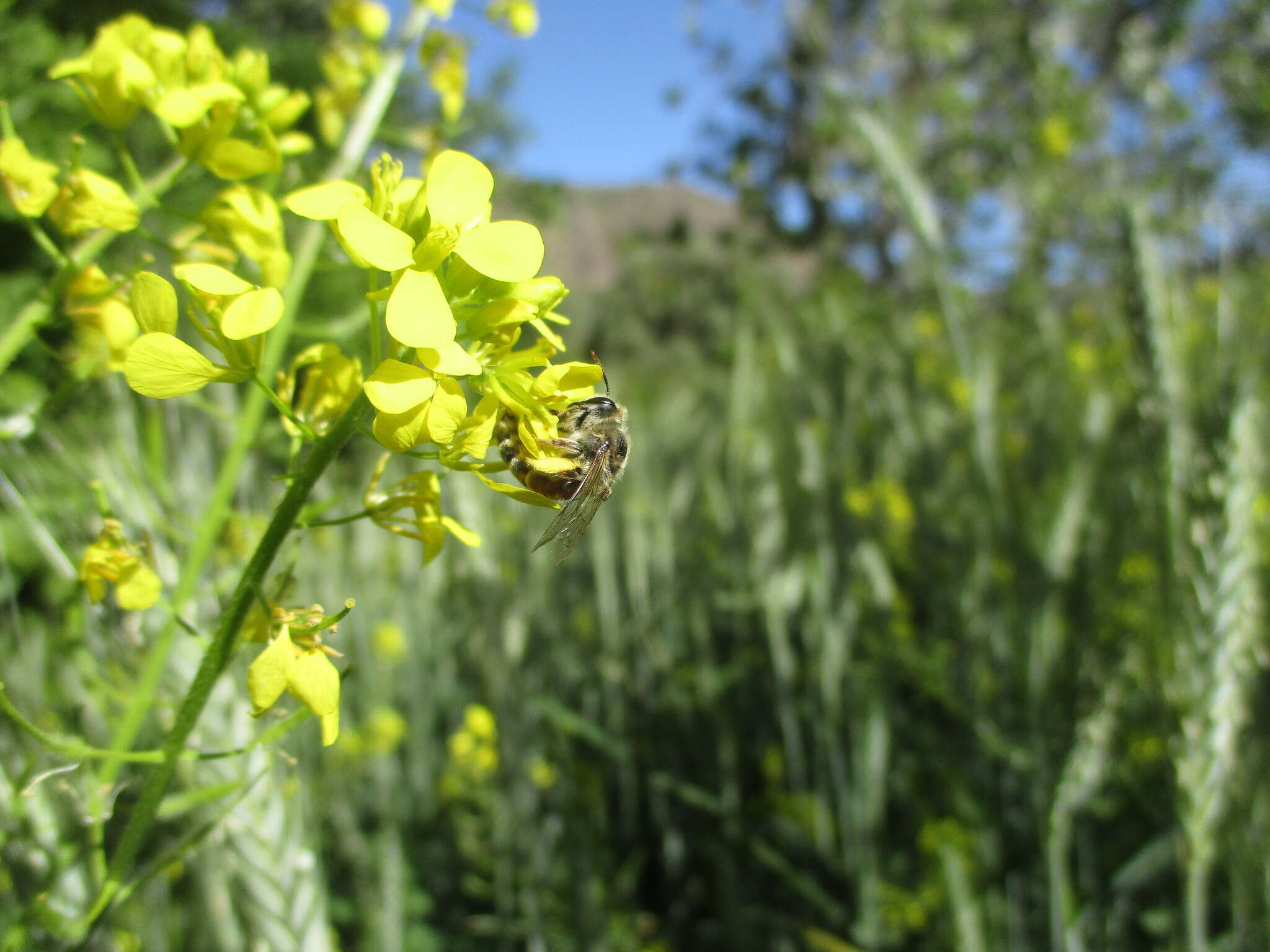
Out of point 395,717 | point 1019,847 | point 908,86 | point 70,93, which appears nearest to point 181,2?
point 70,93

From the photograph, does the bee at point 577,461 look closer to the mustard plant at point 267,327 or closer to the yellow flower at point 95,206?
the mustard plant at point 267,327

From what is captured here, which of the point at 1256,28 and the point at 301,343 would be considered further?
the point at 1256,28

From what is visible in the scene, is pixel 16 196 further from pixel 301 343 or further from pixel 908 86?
pixel 908 86

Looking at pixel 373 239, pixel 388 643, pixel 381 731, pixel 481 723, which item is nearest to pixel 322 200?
pixel 373 239

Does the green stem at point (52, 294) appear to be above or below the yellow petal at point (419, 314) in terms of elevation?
above

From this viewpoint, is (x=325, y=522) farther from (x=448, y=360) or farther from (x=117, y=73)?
(x=117, y=73)

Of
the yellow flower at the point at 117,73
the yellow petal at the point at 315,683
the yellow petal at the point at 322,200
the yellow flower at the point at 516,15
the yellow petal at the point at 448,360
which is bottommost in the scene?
the yellow petal at the point at 315,683

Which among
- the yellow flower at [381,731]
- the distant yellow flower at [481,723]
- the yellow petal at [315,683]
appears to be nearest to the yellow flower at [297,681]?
the yellow petal at [315,683]
